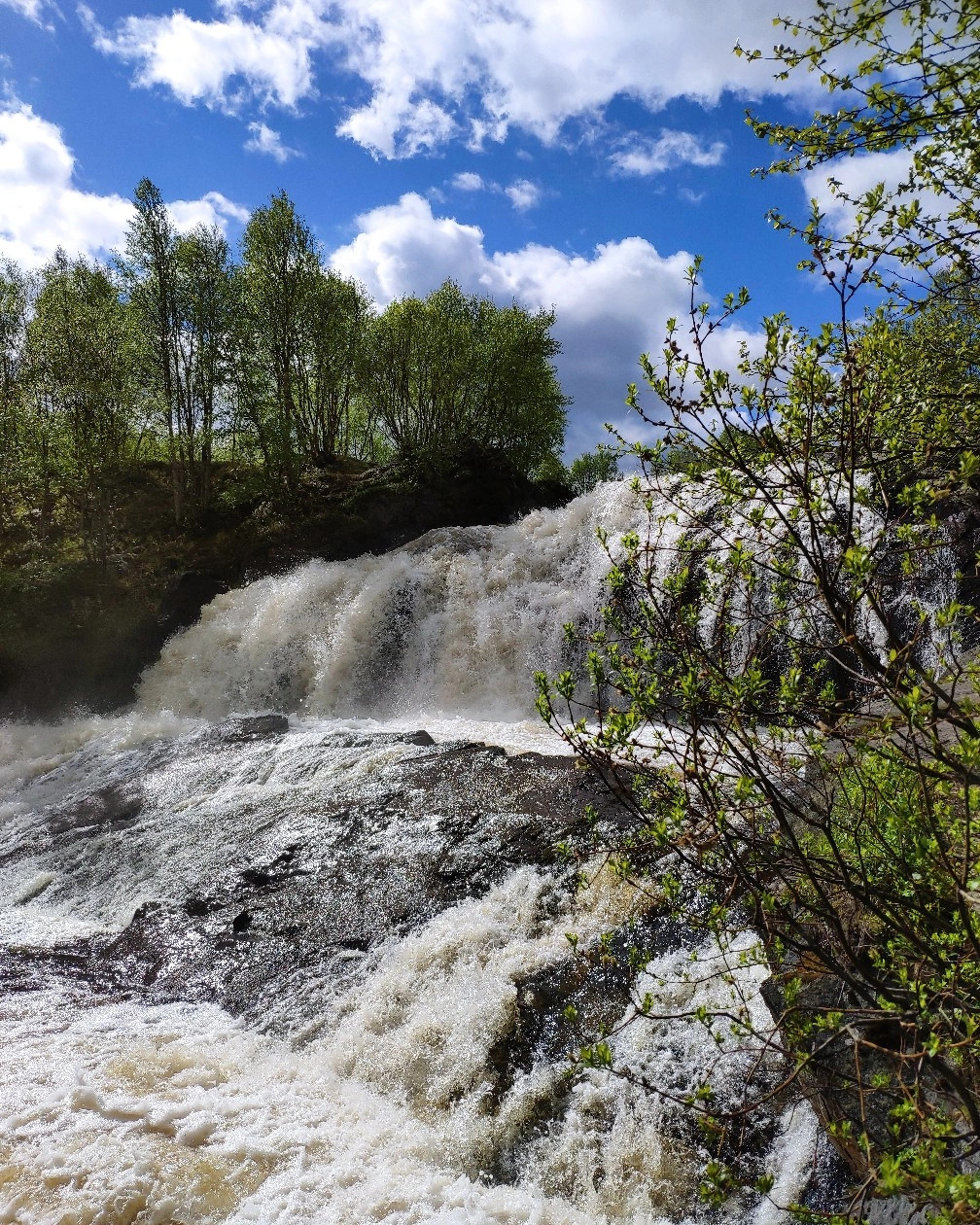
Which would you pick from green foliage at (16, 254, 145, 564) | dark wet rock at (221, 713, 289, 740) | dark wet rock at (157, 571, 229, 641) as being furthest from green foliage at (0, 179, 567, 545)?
dark wet rock at (221, 713, 289, 740)

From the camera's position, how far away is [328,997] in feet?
19.6

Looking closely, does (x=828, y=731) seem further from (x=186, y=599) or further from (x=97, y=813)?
(x=186, y=599)

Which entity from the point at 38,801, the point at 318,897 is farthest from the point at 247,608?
the point at 318,897

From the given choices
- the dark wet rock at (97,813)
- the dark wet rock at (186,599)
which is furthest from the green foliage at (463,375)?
the dark wet rock at (97,813)

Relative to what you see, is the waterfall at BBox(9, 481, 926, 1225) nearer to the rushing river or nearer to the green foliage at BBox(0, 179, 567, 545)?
the rushing river

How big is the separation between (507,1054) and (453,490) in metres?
19.4

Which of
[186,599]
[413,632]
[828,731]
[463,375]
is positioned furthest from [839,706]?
[463,375]

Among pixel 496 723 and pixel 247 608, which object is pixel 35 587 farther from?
pixel 496 723

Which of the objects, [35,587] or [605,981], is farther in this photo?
[35,587]

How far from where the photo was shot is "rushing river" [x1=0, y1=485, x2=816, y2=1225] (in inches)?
163

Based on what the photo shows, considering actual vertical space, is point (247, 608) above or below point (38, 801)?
above

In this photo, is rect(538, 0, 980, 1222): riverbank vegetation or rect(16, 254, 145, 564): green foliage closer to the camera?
rect(538, 0, 980, 1222): riverbank vegetation

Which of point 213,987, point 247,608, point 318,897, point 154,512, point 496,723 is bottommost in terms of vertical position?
point 213,987

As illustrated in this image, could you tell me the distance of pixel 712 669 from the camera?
7.93 feet
